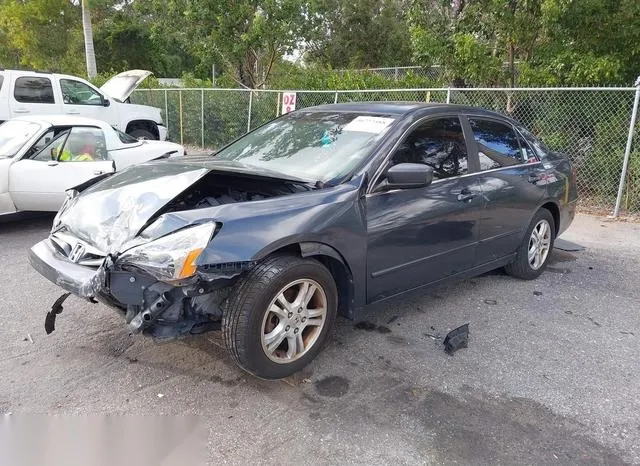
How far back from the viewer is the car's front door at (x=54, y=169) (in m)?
6.16

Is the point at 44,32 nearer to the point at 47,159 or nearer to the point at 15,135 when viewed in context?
the point at 15,135

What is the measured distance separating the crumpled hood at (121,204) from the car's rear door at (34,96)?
766 cm

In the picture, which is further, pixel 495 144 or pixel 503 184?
pixel 495 144

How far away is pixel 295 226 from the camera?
3080mm

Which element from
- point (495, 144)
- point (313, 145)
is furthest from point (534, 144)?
point (313, 145)

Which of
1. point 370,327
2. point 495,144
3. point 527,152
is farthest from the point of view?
point 527,152

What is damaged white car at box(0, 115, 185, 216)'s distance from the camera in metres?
6.14

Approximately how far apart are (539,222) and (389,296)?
2.26 metres

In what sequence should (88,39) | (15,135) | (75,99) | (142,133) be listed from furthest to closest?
(88,39) → (142,133) → (75,99) → (15,135)

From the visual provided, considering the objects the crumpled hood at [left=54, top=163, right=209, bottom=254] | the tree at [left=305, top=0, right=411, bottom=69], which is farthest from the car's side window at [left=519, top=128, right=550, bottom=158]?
the tree at [left=305, top=0, right=411, bottom=69]

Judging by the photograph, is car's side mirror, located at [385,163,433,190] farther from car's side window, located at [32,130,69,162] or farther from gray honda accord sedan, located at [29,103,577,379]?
car's side window, located at [32,130,69,162]

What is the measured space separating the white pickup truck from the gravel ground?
688 centimetres

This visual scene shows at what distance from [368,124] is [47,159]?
4427 millimetres

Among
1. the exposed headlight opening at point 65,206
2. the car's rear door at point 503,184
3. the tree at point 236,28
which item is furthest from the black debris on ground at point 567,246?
the tree at point 236,28
